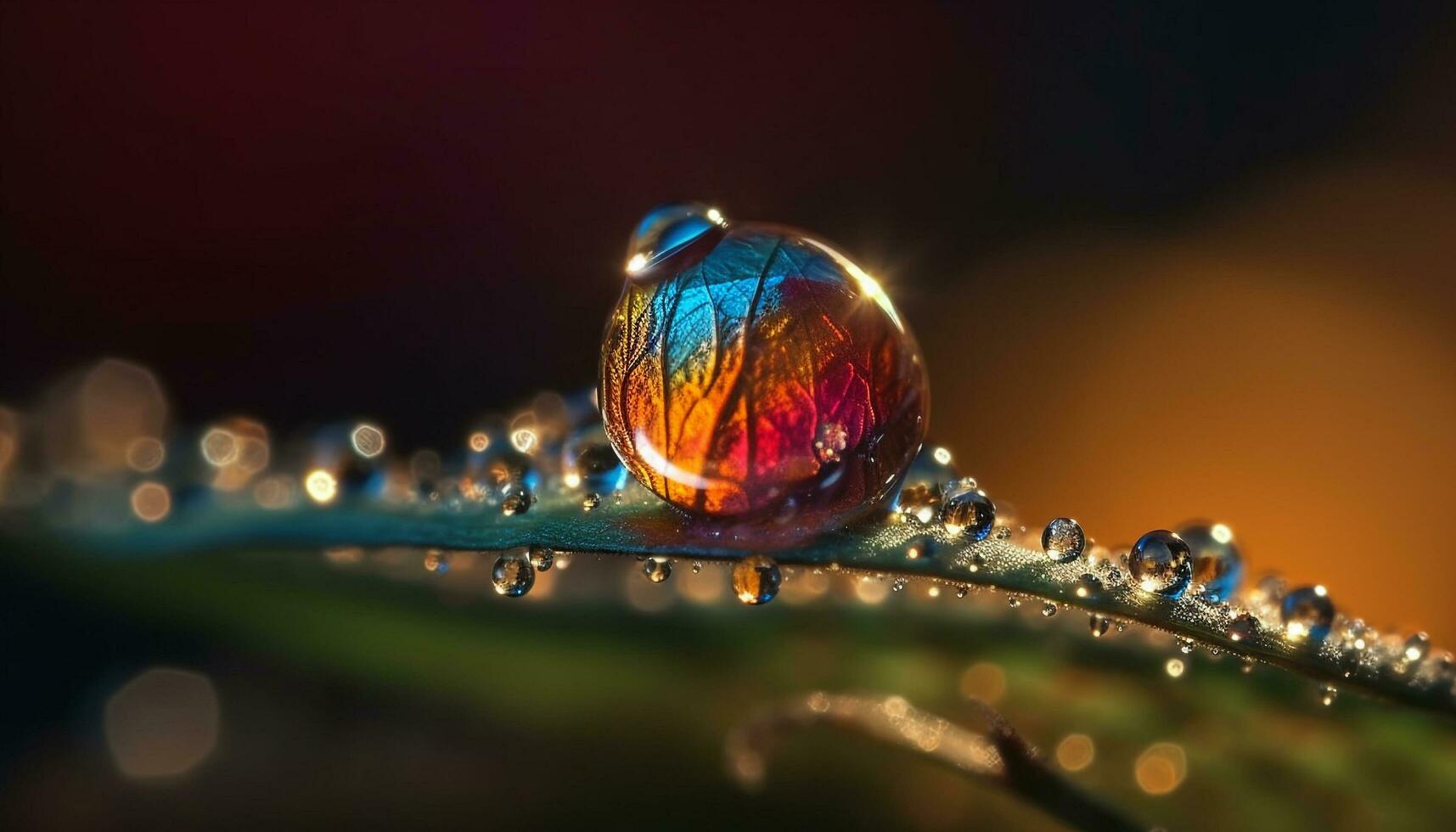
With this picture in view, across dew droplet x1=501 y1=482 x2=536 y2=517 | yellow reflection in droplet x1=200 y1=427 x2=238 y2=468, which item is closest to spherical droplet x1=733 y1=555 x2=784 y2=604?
dew droplet x1=501 y1=482 x2=536 y2=517

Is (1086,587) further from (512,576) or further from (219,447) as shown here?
(219,447)

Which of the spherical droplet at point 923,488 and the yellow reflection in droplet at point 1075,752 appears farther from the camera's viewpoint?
the yellow reflection in droplet at point 1075,752

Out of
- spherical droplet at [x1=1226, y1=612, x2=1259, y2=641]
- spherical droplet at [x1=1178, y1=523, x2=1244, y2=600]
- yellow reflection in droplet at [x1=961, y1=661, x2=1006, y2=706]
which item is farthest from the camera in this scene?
yellow reflection in droplet at [x1=961, y1=661, x2=1006, y2=706]

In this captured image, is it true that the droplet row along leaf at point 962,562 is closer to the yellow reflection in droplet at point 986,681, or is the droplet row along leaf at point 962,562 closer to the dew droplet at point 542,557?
the dew droplet at point 542,557

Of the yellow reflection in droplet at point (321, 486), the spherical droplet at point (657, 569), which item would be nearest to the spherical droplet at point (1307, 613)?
the spherical droplet at point (657, 569)

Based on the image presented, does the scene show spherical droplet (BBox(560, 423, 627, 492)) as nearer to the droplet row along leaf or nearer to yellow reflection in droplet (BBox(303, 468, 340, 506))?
the droplet row along leaf

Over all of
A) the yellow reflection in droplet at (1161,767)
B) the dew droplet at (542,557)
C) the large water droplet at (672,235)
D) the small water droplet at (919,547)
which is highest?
the large water droplet at (672,235)
